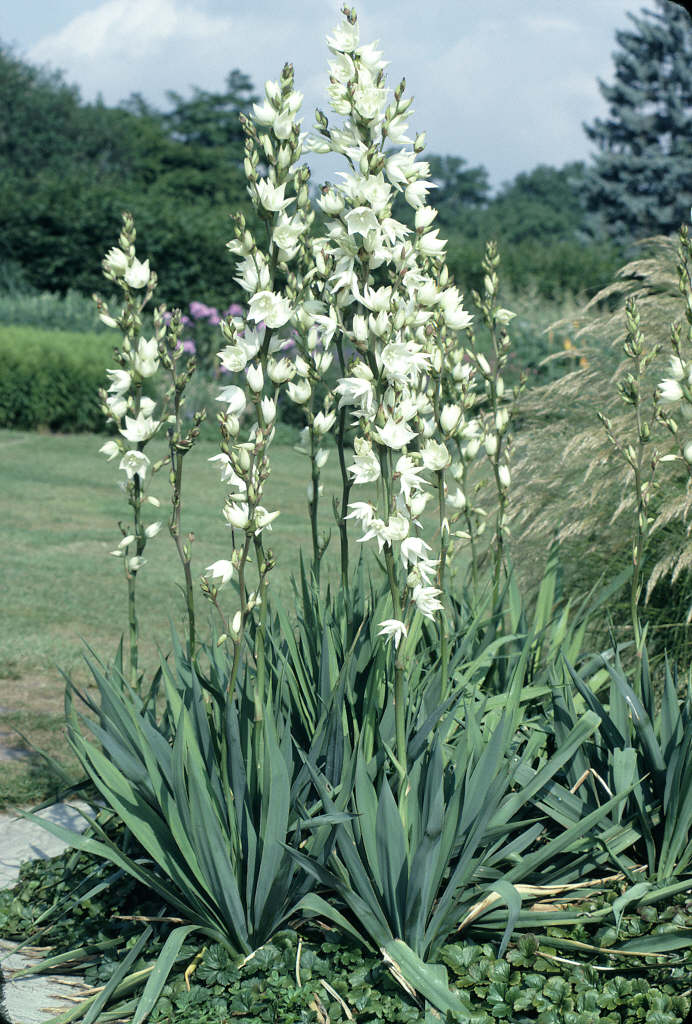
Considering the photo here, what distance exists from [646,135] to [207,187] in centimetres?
1659

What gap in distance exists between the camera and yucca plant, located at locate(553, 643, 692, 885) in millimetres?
2789

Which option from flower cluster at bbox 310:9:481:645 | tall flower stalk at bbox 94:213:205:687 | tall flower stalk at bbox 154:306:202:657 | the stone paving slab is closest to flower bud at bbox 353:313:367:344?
flower cluster at bbox 310:9:481:645

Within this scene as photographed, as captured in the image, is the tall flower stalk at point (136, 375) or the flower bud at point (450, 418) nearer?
the flower bud at point (450, 418)

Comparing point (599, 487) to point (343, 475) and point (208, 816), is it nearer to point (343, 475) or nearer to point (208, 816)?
point (343, 475)

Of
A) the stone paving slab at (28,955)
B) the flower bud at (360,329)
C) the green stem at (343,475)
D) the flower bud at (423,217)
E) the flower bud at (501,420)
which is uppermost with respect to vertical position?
the flower bud at (423,217)

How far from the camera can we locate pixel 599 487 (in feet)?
14.1

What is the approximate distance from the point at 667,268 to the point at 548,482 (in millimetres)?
1644

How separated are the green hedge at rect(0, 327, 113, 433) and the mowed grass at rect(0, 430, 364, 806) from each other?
1.84ft

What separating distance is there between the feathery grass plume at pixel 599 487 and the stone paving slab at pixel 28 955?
218cm

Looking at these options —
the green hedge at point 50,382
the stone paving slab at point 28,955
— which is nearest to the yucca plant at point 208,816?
the stone paving slab at point 28,955

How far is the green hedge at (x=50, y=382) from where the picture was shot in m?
13.5

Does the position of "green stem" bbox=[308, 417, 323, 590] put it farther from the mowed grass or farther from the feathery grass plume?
the feathery grass plume

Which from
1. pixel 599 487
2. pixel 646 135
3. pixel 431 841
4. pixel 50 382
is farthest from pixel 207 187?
Result: pixel 431 841

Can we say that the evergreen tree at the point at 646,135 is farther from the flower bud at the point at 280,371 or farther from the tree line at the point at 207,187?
the flower bud at the point at 280,371
